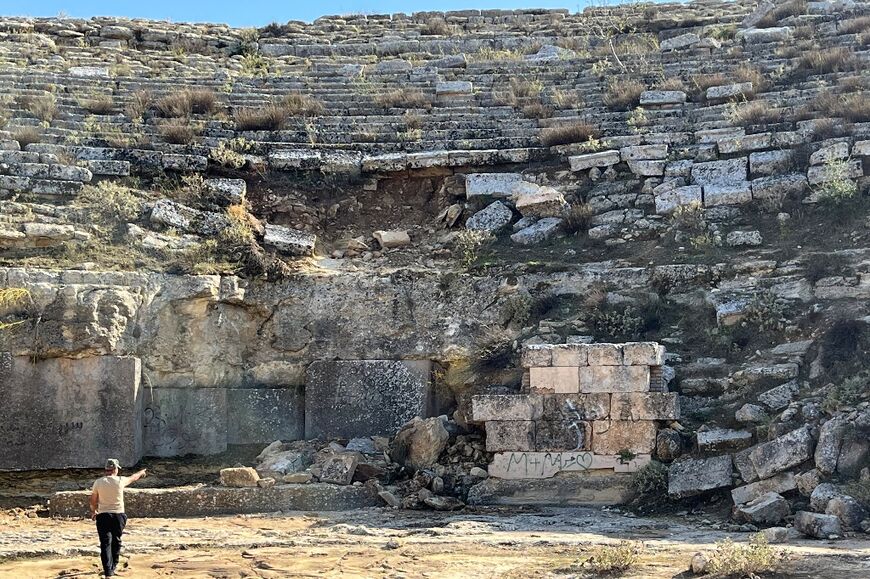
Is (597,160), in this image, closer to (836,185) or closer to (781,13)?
(836,185)

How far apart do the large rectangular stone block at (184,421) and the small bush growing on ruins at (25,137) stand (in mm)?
5253

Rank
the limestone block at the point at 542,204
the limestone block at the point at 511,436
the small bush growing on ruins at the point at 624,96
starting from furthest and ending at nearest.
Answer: the small bush growing on ruins at the point at 624,96 < the limestone block at the point at 542,204 < the limestone block at the point at 511,436

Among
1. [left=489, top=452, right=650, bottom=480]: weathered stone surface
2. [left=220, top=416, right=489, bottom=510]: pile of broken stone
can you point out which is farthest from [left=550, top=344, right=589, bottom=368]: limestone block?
[left=220, top=416, right=489, bottom=510]: pile of broken stone

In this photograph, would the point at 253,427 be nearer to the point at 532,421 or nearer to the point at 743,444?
the point at 532,421

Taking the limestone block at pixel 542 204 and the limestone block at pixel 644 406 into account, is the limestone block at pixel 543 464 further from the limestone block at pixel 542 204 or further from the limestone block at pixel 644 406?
the limestone block at pixel 542 204

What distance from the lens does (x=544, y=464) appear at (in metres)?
10.7

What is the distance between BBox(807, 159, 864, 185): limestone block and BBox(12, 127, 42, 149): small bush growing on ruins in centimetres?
1061

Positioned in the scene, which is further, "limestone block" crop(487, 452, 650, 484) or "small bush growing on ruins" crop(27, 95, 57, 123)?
"small bush growing on ruins" crop(27, 95, 57, 123)

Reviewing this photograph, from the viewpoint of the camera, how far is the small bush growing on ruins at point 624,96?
16.6m

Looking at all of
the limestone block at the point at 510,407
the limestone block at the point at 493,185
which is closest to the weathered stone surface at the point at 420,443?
the limestone block at the point at 510,407

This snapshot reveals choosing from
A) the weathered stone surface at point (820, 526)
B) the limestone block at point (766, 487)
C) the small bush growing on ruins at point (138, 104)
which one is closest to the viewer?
the weathered stone surface at point (820, 526)

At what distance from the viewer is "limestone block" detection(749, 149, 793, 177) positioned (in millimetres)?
14039

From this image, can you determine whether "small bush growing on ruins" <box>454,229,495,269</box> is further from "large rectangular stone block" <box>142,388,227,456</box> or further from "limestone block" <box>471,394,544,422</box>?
"large rectangular stone block" <box>142,388,227,456</box>

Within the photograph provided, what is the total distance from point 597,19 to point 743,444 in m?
13.2
